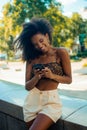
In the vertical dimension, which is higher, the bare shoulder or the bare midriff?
the bare shoulder

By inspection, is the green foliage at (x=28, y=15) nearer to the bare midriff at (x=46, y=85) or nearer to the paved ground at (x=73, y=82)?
the paved ground at (x=73, y=82)

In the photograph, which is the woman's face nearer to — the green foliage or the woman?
the woman

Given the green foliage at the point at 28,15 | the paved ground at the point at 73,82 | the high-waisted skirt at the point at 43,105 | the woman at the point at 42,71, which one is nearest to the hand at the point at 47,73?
the woman at the point at 42,71

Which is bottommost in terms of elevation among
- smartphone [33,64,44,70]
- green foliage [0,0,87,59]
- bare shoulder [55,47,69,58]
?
smartphone [33,64,44,70]

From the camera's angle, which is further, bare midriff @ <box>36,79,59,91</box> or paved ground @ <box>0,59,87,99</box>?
paved ground @ <box>0,59,87,99</box>

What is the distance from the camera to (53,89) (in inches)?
61.9

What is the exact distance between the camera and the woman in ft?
4.97

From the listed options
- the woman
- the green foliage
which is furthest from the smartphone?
the green foliage

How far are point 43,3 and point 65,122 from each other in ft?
60.2

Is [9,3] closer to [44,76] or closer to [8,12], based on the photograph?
[8,12]

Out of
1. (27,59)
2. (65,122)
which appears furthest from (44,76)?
(65,122)

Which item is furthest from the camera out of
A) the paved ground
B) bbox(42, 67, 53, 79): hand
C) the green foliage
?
the green foliage

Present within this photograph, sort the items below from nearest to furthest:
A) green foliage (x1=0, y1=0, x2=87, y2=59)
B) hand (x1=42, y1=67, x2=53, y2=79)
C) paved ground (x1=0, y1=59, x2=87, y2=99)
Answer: hand (x1=42, y1=67, x2=53, y2=79) < paved ground (x1=0, y1=59, x2=87, y2=99) < green foliage (x1=0, y1=0, x2=87, y2=59)

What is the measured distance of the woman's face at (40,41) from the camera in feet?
5.15
